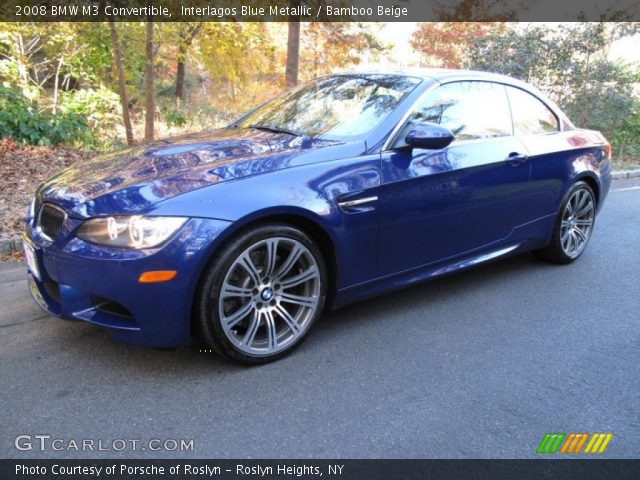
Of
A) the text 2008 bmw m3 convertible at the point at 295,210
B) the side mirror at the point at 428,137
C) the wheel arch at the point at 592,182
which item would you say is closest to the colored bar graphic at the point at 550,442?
the text 2008 bmw m3 convertible at the point at 295,210

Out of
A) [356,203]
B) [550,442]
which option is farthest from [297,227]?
[550,442]

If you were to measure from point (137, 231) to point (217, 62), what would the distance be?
14.4m

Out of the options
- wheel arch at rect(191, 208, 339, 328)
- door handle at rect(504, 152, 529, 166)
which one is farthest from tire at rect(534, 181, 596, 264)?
wheel arch at rect(191, 208, 339, 328)

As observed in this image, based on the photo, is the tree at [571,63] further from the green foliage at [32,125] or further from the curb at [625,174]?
the green foliage at [32,125]

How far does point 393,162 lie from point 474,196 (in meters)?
0.74

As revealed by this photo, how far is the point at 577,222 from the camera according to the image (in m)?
4.83

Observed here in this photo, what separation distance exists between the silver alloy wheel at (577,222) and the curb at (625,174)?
19.9 ft

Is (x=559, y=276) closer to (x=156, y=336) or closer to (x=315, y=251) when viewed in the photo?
(x=315, y=251)

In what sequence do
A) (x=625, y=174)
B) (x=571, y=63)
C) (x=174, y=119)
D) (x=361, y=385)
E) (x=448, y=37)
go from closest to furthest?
(x=361, y=385), (x=625, y=174), (x=571, y=63), (x=174, y=119), (x=448, y=37)

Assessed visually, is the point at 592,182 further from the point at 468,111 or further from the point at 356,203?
the point at 356,203

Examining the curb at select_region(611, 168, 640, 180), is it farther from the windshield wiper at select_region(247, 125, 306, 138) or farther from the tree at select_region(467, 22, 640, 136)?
the windshield wiper at select_region(247, 125, 306, 138)

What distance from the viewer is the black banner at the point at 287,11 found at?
9289 mm

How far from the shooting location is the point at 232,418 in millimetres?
2465
